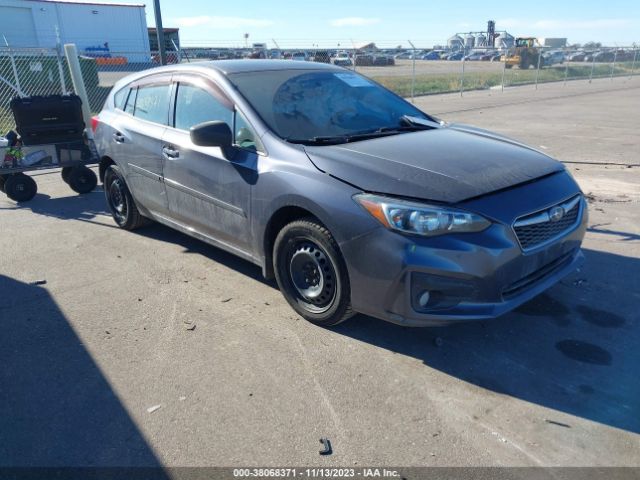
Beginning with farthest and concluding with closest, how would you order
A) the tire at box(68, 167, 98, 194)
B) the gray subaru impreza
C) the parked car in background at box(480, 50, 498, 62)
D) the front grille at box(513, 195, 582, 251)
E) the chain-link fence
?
the parked car in background at box(480, 50, 498, 62), the chain-link fence, the tire at box(68, 167, 98, 194), the front grille at box(513, 195, 582, 251), the gray subaru impreza

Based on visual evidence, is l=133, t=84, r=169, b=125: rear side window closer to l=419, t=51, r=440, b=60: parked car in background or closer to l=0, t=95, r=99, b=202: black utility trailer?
l=0, t=95, r=99, b=202: black utility trailer

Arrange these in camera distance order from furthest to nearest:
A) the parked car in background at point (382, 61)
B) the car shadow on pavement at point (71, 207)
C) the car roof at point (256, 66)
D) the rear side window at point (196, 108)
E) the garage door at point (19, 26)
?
the parked car in background at point (382, 61), the garage door at point (19, 26), the car shadow on pavement at point (71, 207), the car roof at point (256, 66), the rear side window at point (196, 108)

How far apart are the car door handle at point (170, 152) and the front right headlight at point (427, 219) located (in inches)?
86.7

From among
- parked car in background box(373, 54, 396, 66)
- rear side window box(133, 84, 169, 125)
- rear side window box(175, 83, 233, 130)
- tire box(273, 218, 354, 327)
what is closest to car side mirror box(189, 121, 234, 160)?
rear side window box(175, 83, 233, 130)

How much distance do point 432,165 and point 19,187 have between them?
20.3 ft

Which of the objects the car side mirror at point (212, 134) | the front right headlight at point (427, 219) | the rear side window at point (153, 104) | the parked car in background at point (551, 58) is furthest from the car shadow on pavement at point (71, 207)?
the parked car in background at point (551, 58)

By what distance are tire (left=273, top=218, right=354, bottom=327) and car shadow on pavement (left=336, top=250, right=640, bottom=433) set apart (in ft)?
0.76

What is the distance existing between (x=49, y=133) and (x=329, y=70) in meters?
4.64

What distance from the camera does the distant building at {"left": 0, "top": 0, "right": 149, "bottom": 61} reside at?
3380cm

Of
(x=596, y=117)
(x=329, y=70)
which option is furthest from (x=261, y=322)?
(x=596, y=117)

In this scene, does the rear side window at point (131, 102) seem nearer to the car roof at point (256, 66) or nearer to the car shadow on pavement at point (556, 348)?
the car roof at point (256, 66)

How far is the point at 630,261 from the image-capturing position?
185 inches

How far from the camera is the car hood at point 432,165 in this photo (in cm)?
312

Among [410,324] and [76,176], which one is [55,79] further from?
[410,324]
